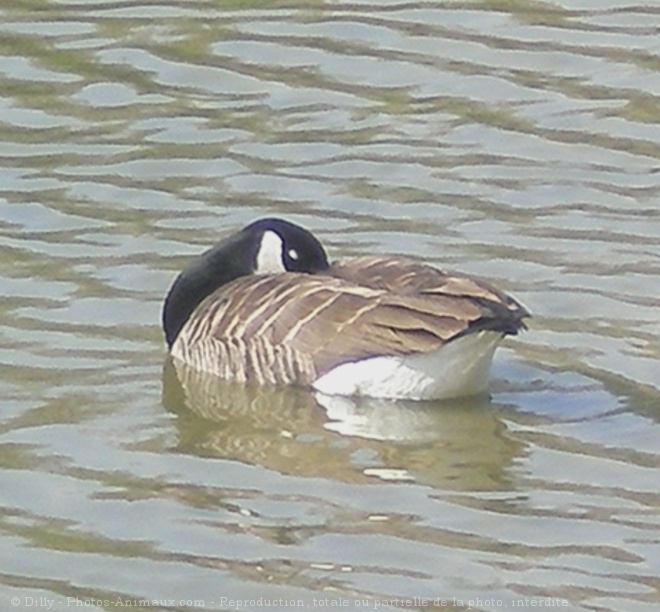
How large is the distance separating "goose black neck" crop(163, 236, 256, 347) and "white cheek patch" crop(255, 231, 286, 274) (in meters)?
0.06

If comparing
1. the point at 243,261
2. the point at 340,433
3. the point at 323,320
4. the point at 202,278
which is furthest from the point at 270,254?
the point at 340,433

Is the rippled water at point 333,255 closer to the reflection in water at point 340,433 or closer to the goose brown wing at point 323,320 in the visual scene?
the reflection in water at point 340,433

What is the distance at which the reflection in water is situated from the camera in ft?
31.3

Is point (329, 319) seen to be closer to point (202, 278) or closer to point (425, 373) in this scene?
point (425, 373)

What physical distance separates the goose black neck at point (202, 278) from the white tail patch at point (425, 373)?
0.95 m

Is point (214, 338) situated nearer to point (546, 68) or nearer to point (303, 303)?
point (303, 303)

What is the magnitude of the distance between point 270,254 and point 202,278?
0.34 meters

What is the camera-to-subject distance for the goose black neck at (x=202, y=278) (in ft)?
36.6

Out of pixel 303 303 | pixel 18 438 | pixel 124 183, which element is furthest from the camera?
pixel 124 183

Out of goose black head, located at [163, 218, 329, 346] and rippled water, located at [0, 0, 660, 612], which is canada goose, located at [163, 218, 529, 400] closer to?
goose black head, located at [163, 218, 329, 346]

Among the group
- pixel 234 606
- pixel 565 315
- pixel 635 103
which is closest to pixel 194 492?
pixel 234 606

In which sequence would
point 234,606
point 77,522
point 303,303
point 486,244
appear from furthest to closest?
point 486,244 → point 303,303 → point 77,522 → point 234,606

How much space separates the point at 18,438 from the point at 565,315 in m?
2.67

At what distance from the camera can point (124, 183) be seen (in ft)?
42.7
